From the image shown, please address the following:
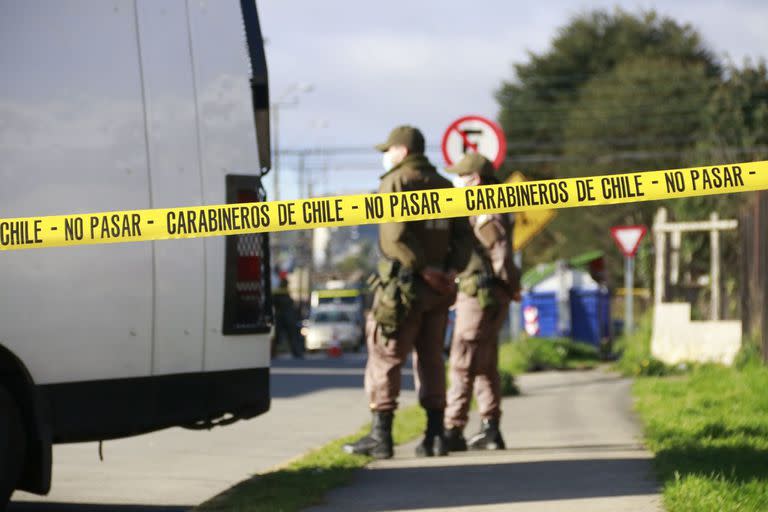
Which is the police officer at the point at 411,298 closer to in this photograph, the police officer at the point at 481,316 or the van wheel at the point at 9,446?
the police officer at the point at 481,316

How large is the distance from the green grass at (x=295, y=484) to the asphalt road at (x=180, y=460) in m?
0.23

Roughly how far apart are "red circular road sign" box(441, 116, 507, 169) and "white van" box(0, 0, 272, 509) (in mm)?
6978

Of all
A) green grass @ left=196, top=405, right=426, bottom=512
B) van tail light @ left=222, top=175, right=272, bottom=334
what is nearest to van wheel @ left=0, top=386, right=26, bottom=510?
green grass @ left=196, top=405, right=426, bottom=512

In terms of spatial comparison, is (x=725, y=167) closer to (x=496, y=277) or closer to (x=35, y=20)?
(x=35, y=20)

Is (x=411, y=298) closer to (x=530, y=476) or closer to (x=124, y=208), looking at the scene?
(x=530, y=476)

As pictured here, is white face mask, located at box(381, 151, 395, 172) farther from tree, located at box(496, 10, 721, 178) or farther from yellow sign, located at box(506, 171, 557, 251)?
tree, located at box(496, 10, 721, 178)

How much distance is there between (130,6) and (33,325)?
4.60 ft

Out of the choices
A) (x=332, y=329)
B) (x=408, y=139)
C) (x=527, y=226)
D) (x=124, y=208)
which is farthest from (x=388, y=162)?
(x=332, y=329)

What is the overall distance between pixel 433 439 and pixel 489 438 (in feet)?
2.19

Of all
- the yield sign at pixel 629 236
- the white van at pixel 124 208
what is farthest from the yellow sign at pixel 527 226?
the white van at pixel 124 208

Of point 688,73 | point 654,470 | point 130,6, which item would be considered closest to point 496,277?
point 654,470

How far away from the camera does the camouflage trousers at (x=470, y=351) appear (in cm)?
952

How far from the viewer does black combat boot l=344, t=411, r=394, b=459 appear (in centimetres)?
893

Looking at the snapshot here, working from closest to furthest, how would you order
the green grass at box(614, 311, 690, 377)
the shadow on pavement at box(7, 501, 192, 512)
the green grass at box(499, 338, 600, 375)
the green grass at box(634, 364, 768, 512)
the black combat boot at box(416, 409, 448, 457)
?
the green grass at box(634, 364, 768, 512), the shadow on pavement at box(7, 501, 192, 512), the black combat boot at box(416, 409, 448, 457), the green grass at box(614, 311, 690, 377), the green grass at box(499, 338, 600, 375)
